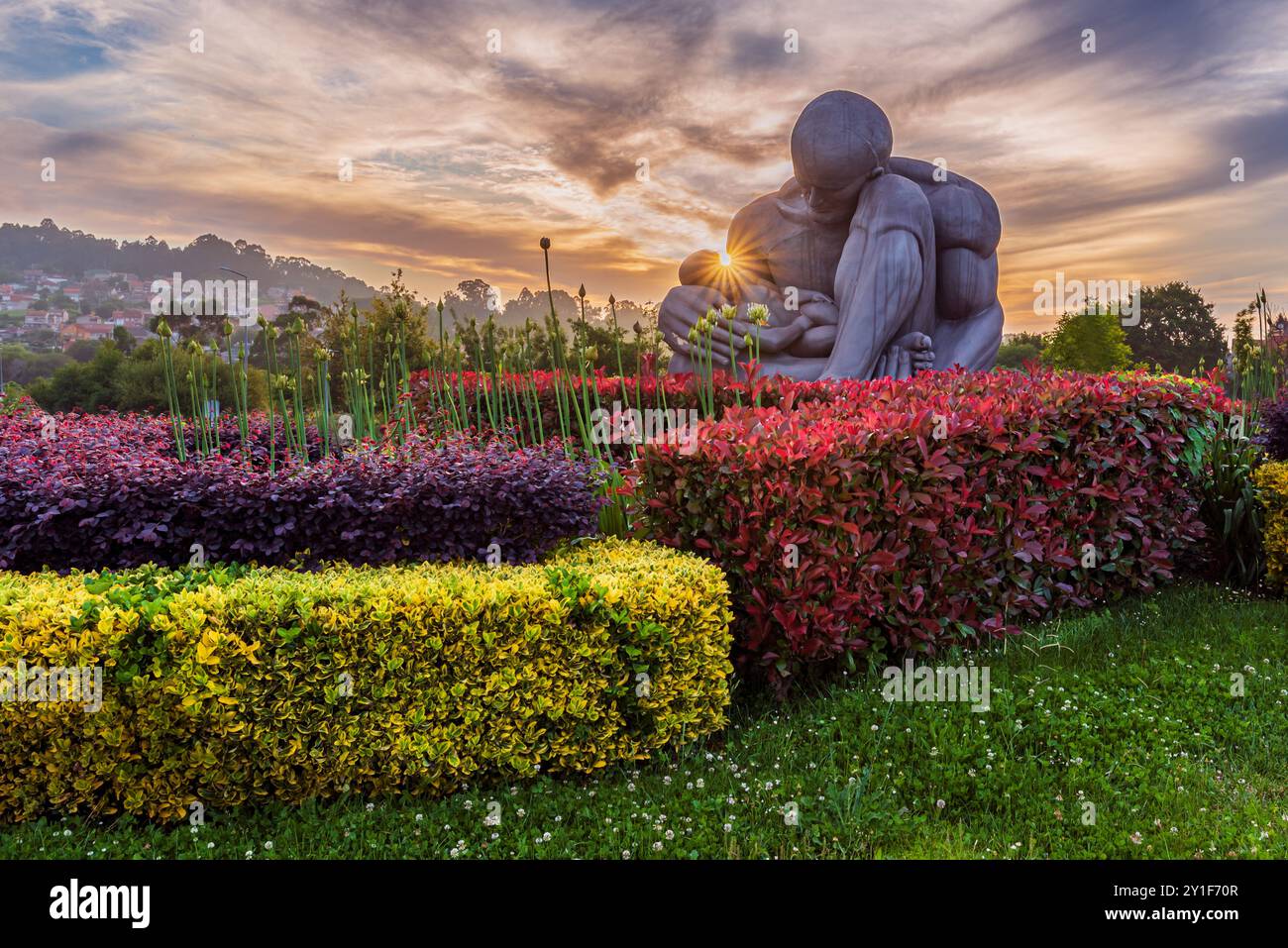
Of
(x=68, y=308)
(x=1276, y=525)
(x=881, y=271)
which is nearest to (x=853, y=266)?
(x=881, y=271)

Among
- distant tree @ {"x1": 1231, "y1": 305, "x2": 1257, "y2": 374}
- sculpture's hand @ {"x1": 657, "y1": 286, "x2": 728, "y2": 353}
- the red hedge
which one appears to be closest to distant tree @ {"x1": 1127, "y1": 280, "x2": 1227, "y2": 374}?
distant tree @ {"x1": 1231, "y1": 305, "x2": 1257, "y2": 374}

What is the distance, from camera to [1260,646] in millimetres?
4543

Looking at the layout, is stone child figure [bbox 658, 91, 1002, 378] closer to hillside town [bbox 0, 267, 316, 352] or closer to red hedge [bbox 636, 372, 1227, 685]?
red hedge [bbox 636, 372, 1227, 685]

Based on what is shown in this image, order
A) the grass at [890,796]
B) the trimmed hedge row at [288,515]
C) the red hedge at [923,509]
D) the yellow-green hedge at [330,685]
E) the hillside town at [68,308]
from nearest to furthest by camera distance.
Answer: the grass at [890,796] → the yellow-green hedge at [330,685] → the red hedge at [923,509] → the trimmed hedge row at [288,515] → the hillside town at [68,308]

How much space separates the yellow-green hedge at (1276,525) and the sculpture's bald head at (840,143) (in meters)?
4.91

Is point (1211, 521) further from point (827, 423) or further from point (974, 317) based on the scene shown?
point (974, 317)

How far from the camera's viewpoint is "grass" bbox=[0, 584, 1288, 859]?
2.83 metres

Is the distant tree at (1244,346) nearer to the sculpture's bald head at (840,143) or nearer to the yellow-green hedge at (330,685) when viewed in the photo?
the sculpture's bald head at (840,143)

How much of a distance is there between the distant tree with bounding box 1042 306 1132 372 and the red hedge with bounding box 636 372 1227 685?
19.6 meters

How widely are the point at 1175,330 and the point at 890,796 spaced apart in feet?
104

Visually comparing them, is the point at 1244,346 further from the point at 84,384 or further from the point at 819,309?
the point at 84,384

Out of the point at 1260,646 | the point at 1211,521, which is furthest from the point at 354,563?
the point at 1211,521

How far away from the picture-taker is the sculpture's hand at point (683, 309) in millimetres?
9695

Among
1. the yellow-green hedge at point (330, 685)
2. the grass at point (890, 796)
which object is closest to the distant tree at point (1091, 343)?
the grass at point (890, 796)
